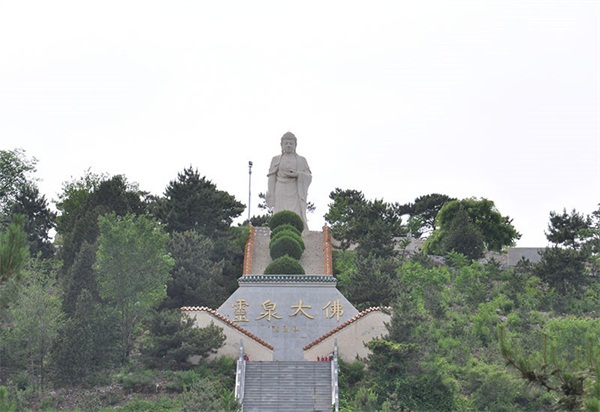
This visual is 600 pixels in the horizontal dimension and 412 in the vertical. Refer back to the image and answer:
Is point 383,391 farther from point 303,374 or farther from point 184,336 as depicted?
point 184,336

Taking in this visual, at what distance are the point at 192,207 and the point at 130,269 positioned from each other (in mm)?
7749

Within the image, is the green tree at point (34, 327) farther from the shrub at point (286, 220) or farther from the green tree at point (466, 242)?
the green tree at point (466, 242)

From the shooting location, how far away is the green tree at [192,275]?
27453 mm

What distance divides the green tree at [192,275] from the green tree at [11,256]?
1531 cm

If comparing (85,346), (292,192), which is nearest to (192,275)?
(85,346)

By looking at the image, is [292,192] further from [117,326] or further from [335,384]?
[335,384]

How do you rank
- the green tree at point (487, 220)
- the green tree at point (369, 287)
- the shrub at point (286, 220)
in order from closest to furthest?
the green tree at point (369, 287) → the shrub at point (286, 220) → the green tree at point (487, 220)

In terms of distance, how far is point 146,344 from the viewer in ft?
77.4

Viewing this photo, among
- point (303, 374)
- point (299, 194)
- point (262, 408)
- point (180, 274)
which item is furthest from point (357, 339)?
point (299, 194)

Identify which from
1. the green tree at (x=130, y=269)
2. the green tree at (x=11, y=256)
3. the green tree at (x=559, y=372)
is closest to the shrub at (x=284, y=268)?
the green tree at (x=130, y=269)

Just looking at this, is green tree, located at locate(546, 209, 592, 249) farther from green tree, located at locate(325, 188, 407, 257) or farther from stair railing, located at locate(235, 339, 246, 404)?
stair railing, located at locate(235, 339, 246, 404)

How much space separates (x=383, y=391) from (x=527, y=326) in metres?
6.28

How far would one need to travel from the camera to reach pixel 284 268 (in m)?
29.7

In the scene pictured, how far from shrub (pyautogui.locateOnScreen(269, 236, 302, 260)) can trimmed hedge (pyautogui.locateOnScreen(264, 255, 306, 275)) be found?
1581 millimetres
